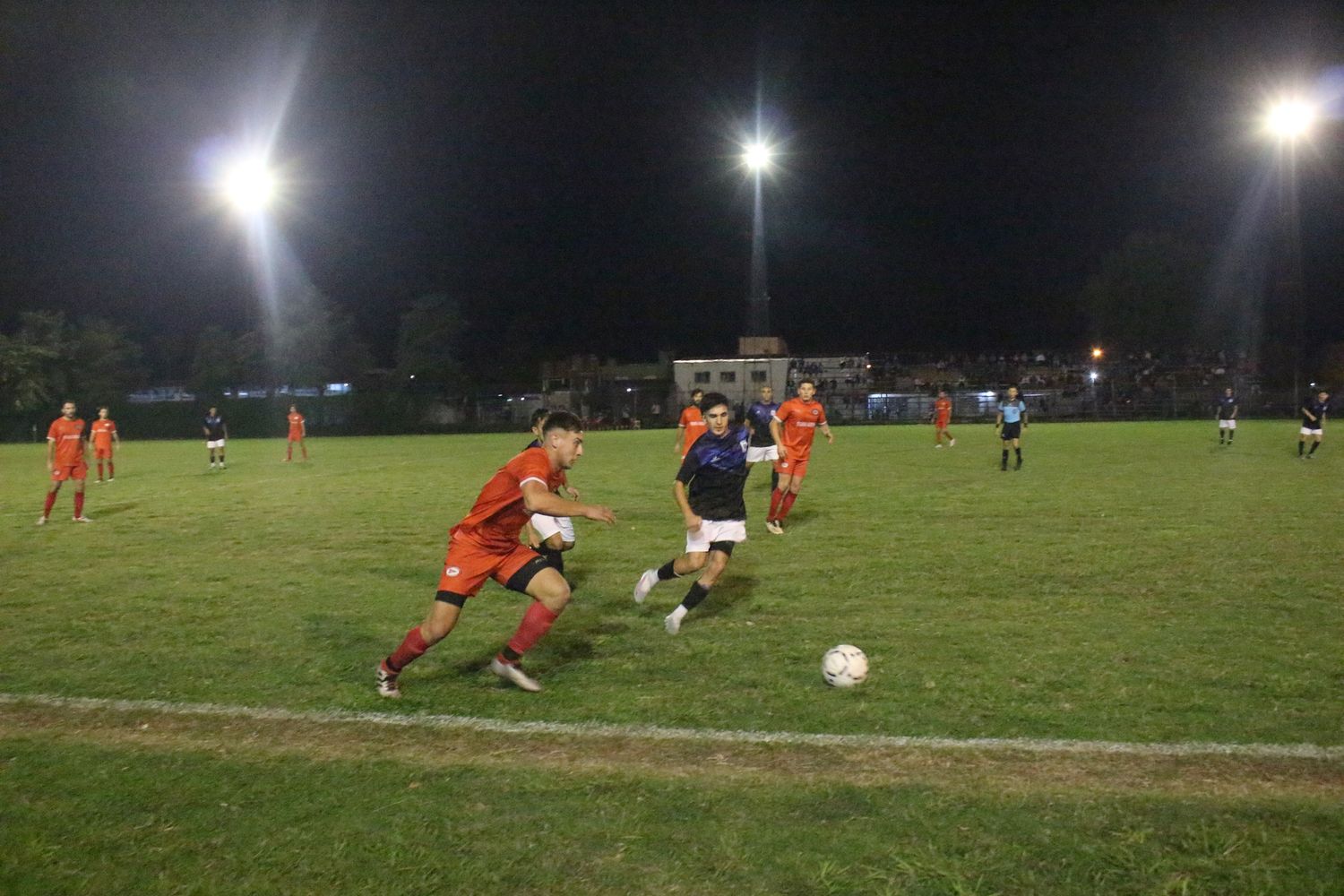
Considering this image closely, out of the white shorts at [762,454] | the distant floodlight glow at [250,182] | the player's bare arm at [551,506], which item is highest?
the distant floodlight glow at [250,182]

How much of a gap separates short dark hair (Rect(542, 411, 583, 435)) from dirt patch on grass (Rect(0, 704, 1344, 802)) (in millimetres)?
1801

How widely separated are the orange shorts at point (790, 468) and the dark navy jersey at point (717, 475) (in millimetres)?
4827

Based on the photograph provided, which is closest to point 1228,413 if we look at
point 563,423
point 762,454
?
point 762,454

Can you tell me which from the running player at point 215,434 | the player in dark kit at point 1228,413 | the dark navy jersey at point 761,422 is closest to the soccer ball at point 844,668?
the dark navy jersey at point 761,422

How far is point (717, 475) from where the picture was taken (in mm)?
7633

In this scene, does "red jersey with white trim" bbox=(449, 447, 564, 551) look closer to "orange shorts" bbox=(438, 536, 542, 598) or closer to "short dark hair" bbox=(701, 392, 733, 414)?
"orange shorts" bbox=(438, 536, 542, 598)

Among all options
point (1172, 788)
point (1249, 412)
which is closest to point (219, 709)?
point (1172, 788)

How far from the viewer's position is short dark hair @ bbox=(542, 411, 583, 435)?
5.71m

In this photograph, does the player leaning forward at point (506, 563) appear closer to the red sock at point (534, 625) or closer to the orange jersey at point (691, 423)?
the red sock at point (534, 625)

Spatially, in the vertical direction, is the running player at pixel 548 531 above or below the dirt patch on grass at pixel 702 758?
above

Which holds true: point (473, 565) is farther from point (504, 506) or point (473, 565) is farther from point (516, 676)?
point (516, 676)

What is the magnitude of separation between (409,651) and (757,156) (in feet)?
152

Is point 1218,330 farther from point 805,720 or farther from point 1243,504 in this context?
point 805,720

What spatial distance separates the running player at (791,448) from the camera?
41.1 ft
